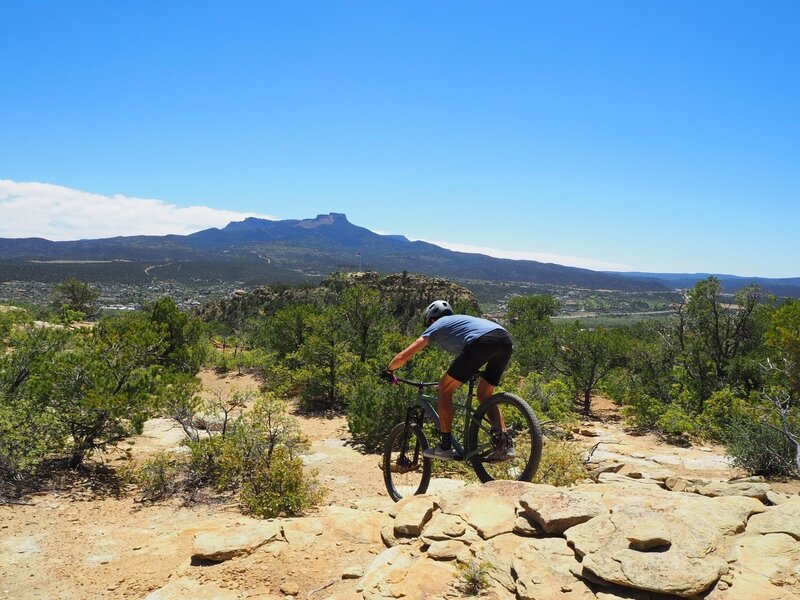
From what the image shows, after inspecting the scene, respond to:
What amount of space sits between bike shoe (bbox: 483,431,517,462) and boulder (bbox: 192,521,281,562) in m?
2.65

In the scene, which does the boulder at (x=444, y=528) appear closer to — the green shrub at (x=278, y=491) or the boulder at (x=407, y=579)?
the boulder at (x=407, y=579)

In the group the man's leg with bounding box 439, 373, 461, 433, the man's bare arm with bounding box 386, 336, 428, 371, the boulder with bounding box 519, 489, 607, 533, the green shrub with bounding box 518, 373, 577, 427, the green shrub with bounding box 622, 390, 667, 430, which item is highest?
the man's bare arm with bounding box 386, 336, 428, 371

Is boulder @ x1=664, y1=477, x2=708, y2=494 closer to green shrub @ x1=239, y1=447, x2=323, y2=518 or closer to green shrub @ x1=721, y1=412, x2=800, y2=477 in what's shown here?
green shrub @ x1=721, y1=412, x2=800, y2=477

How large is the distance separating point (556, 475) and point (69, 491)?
7.92 m

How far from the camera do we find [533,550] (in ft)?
13.9

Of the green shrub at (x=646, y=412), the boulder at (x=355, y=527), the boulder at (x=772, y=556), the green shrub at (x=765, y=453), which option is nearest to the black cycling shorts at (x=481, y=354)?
the boulder at (x=355, y=527)

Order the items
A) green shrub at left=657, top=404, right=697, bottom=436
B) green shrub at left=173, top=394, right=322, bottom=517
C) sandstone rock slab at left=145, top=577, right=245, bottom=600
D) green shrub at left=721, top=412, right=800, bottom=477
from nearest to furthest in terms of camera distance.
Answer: sandstone rock slab at left=145, top=577, right=245, bottom=600 → green shrub at left=173, top=394, right=322, bottom=517 → green shrub at left=721, top=412, right=800, bottom=477 → green shrub at left=657, top=404, right=697, bottom=436

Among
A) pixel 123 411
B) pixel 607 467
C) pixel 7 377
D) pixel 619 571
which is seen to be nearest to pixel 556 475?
pixel 607 467

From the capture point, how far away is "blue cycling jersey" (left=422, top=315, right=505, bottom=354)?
546 centimetres

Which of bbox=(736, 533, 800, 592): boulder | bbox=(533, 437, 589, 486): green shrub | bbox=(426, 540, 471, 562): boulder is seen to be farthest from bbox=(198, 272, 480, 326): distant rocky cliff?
bbox=(736, 533, 800, 592): boulder

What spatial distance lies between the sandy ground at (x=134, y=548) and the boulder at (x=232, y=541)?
121mm

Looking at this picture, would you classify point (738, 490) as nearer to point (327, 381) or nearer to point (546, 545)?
point (546, 545)

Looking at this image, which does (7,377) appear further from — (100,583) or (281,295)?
(281,295)

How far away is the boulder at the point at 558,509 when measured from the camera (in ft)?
14.7
